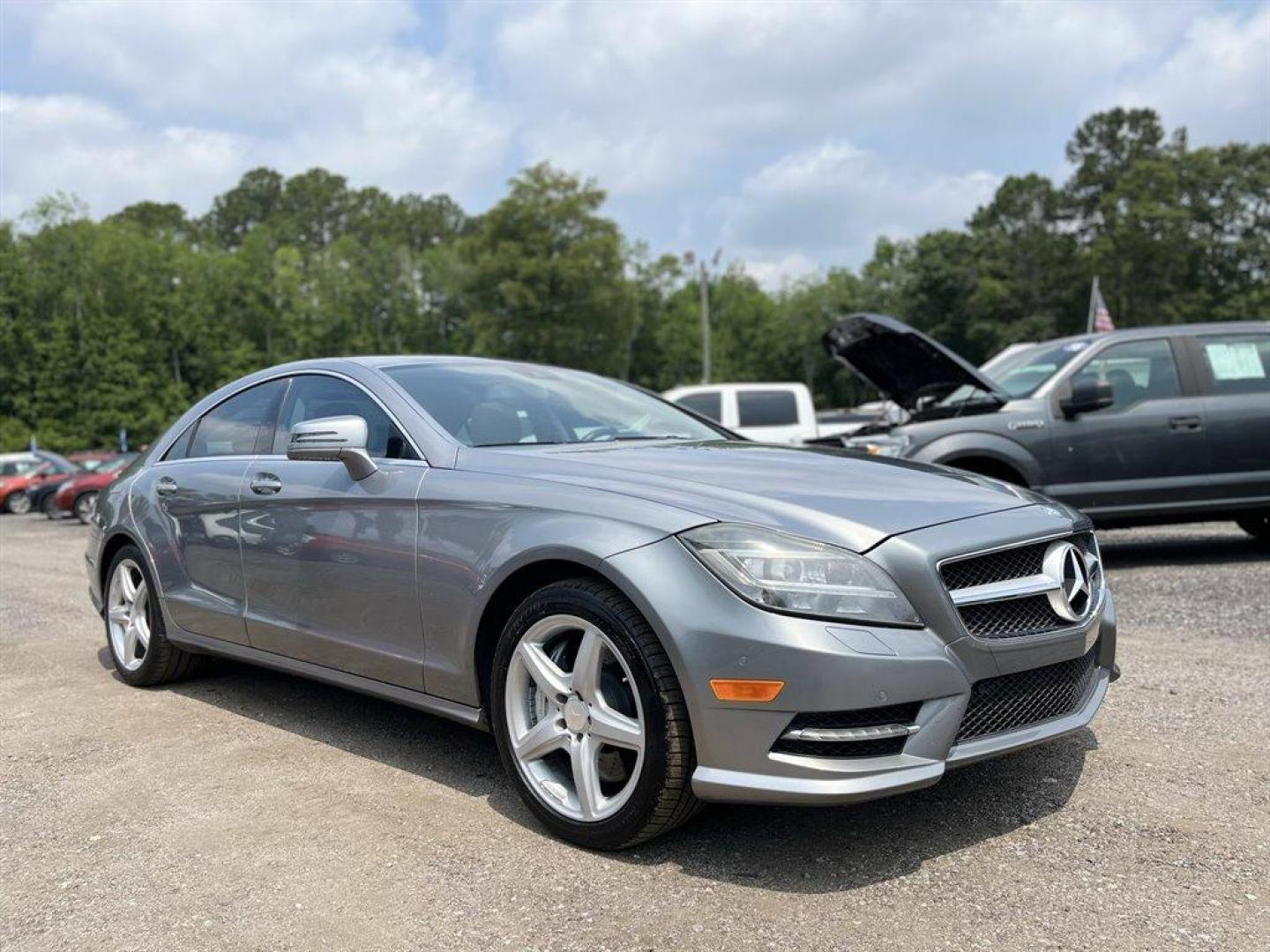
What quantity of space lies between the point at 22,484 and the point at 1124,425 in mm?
27211

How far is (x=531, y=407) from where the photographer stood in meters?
4.34

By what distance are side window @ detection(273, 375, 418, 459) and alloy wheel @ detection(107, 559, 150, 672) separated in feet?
4.27

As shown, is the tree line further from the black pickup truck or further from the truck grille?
the truck grille

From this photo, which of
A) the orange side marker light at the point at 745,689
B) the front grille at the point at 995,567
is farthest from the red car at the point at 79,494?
the front grille at the point at 995,567

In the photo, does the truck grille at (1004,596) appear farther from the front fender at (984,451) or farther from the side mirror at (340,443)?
the front fender at (984,451)

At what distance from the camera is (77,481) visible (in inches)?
889

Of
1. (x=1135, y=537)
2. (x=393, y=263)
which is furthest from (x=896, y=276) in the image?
(x=1135, y=537)

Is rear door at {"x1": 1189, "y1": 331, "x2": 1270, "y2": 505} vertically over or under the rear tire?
over

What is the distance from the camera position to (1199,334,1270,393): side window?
336 inches

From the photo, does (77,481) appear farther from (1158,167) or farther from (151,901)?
(1158,167)

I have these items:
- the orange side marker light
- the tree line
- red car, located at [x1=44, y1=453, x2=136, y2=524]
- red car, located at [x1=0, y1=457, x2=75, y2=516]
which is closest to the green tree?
the tree line

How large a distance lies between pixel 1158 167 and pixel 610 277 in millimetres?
29290

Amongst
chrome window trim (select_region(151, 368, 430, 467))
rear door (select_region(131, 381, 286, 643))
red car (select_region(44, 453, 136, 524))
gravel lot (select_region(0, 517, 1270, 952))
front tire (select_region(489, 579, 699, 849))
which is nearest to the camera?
gravel lot (select_region(0, 517, 1270, 952))

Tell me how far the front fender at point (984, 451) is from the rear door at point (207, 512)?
5099 mm
